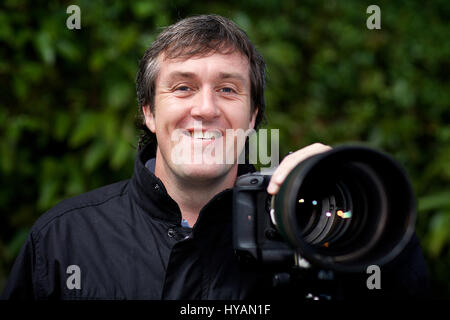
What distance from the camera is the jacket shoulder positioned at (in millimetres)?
1377

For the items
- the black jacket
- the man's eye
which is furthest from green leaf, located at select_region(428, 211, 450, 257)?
the man's eye

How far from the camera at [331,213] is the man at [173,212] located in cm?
14

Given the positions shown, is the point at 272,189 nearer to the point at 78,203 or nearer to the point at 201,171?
the point at 201,171

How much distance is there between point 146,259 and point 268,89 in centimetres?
134

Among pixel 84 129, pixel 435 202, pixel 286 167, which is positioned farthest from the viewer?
pixel 435 202

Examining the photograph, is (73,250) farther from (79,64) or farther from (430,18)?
(430,18)

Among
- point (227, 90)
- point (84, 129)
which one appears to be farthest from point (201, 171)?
point (84, 129)

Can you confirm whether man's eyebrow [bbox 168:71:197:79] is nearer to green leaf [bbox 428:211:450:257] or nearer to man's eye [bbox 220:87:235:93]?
man's eye [bbox 220:87:235:93]

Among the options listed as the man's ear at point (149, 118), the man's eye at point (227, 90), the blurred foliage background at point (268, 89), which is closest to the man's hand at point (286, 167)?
the man's eye at point (227, 90)

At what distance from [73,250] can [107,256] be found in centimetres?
10

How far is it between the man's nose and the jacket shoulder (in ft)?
1.14

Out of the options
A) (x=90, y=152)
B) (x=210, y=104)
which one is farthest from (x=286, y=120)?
(x=210, y=104)

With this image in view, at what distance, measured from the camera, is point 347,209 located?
115 centimetres

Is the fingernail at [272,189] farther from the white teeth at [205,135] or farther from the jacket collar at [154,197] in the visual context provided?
the white teeth at [205,135]
